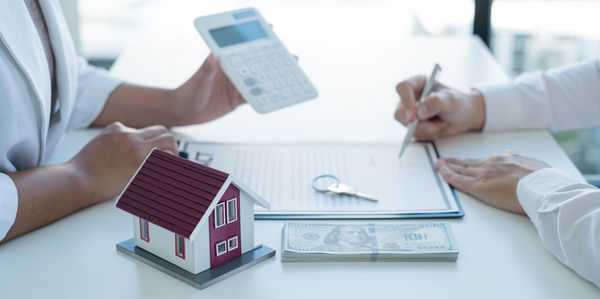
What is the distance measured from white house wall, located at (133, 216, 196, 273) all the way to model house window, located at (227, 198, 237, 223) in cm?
5

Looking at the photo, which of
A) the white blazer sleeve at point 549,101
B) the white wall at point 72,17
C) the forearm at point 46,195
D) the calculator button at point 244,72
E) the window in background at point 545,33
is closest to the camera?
the forearm at point 46,195

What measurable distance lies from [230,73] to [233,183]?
331mm

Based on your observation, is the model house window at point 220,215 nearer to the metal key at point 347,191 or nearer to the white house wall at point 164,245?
the white house wall at point 164,245

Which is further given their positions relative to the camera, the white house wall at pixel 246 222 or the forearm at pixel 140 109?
the forearm at pixel 140 109

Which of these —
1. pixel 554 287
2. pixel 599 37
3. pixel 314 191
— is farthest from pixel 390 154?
pixel 599 37

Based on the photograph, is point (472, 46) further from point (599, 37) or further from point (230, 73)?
point (599, 37)

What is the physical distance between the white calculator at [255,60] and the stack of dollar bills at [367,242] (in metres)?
0.25

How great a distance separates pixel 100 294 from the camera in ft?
2.00

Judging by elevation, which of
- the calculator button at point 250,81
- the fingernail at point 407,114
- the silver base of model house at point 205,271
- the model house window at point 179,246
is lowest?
the silver base of model house at point 205,271

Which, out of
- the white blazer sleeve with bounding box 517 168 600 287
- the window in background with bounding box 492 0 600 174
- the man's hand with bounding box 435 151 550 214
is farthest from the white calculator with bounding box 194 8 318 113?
the window in background with bounding box 492 0 600 174

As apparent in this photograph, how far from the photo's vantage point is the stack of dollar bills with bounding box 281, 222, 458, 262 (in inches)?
26.4

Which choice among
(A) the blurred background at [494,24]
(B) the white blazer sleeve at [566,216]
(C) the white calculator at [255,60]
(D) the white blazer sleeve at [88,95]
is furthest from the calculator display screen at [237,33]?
(A) the blurred background at [494,24]

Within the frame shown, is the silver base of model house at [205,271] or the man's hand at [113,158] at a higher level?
the man's hand at [113,158]

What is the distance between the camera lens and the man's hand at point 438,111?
980 mm
